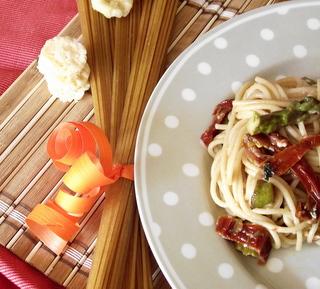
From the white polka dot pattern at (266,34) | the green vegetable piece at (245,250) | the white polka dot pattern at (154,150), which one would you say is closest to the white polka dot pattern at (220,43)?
the white polka dot pattern at (266,34)

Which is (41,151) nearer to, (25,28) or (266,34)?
(25,28)

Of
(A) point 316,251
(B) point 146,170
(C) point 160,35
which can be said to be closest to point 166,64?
(C) point 160,35

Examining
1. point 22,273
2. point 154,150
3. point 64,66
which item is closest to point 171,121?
point 154,150

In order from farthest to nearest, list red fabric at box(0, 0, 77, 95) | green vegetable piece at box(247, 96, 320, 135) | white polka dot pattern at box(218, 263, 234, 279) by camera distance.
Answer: red fabric at box(0, 0, 77, 95) < green vegetable piece at box(247, 96, 320, 135) < white polka dot pattern at box(218, 263, 234, 279)

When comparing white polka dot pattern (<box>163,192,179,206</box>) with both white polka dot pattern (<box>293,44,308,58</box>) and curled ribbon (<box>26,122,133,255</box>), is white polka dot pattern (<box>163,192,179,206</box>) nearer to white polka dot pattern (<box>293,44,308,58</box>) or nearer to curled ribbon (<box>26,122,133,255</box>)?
curled ribbon (<box>26,122,133,255</box>)

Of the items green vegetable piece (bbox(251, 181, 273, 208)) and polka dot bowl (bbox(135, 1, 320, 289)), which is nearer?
polka dot bowl (bbox(135, 1, 320, 289))

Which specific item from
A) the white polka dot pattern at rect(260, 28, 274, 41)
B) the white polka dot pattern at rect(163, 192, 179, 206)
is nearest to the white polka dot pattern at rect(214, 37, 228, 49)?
the white polka dot pattern at rect(260, 28, 274, 41)

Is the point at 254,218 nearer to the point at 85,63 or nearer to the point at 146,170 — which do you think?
the point at 146,170
